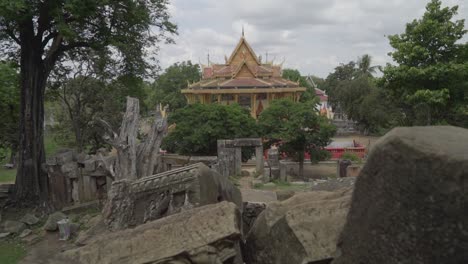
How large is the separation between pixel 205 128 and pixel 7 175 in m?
11.4

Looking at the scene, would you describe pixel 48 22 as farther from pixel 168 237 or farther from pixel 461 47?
pixel 461 47

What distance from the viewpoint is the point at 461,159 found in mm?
2664

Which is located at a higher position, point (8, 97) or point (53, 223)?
point (8, 97)

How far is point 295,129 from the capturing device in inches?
806

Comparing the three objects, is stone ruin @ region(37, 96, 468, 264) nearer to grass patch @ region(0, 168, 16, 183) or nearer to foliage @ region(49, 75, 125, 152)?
foliage @ region(49, 75, 125, 152)

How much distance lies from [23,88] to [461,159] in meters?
11.6

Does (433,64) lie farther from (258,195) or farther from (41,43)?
(41,43)

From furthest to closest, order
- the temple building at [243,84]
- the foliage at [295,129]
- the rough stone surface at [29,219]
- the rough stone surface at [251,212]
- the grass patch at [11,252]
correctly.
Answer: the temple building at [243,84] < the foliage at [295,129] < the rough stone surface at [29,219] < the grass patch at [11,252] < the rough stone surface at [251,212]

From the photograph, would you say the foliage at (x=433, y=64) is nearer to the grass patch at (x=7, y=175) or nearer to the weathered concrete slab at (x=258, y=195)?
the weathered concrete slab at (x=258, y=195)

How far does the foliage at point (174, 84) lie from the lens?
42.2 meters

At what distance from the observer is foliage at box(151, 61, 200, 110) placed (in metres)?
42.2

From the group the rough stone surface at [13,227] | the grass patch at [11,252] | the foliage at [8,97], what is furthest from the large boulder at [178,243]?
the foliage at [8,97]

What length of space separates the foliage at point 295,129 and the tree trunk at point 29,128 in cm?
1175

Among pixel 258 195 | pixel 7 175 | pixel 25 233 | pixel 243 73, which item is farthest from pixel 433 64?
pixel 7 175
